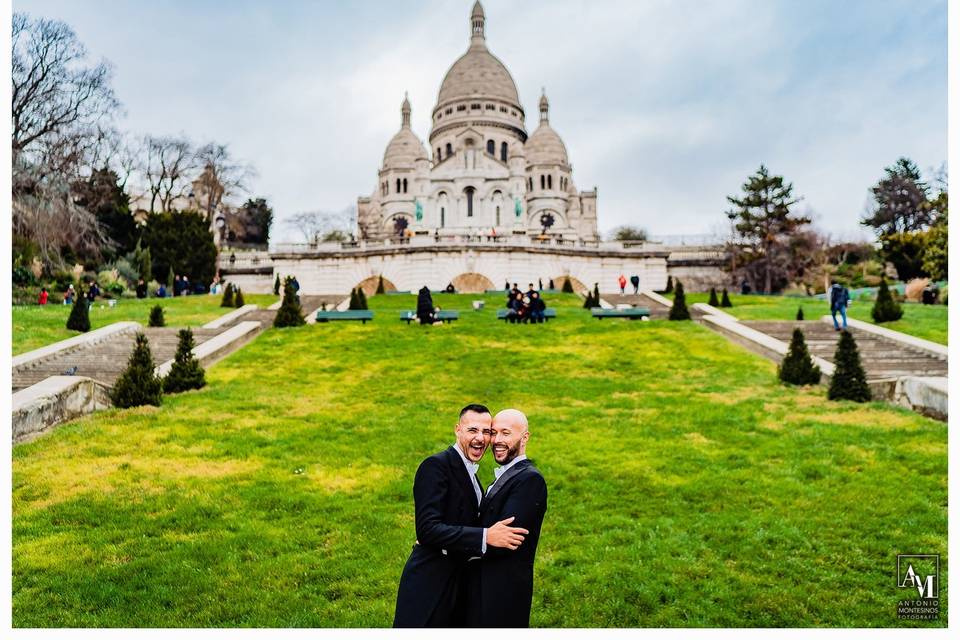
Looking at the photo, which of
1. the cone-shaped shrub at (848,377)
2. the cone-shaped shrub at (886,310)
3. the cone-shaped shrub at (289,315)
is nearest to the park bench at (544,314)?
the cone-shaped shrub at (289,315)

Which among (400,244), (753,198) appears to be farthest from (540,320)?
(753,198)

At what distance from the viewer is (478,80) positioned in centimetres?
7025

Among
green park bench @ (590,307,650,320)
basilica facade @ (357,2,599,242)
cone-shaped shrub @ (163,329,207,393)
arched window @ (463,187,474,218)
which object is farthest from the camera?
basilica facade @ (357,2,599,242)

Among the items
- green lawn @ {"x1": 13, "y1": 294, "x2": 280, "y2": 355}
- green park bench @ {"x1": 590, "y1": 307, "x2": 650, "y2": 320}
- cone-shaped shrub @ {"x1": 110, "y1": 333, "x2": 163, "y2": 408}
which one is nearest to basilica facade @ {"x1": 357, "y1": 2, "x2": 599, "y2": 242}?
green lawn @ {"x1": 13, "y1": 294, "x2": 280, "y2": 355}

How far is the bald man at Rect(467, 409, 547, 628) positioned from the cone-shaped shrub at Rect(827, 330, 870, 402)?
10.0m

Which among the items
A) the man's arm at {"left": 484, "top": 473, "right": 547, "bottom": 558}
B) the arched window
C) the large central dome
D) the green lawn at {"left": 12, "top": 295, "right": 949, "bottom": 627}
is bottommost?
the green lawn at {"left": 12, "top": 295, "right": 949, "bottom": 627}

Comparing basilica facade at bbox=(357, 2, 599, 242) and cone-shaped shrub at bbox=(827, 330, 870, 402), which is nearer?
cone-shaped shrub at bbox=(827, 330, 870, 402)

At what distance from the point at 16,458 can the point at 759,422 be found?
10193 mm

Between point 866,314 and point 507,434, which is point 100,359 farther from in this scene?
point 866,314

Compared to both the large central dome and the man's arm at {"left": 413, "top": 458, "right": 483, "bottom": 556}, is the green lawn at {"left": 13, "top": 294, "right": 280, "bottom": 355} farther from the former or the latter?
the large central dome

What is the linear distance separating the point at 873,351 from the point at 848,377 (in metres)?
5.23

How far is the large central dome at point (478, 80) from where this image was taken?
229ft

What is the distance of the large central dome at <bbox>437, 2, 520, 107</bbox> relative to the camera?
69.9 meters

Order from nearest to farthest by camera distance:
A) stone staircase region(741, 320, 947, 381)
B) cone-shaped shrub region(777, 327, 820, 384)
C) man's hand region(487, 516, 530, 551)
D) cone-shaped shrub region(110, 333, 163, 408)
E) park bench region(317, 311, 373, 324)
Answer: man's hand region(487, 516, 530, 551) < cone-shaped shrub region(110, 333, 163, 408) < cone-shaped shrub region(777, 327, 820, 384) < stone staircase region(741, 320, 947, 381) < park bench region(317, 311, 373, 324)
